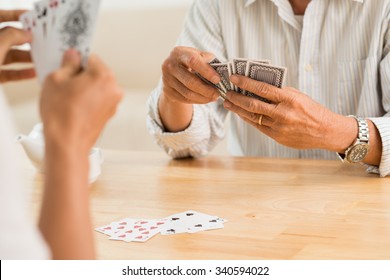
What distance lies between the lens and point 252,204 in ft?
5.61

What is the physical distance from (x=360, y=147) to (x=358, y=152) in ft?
0.05

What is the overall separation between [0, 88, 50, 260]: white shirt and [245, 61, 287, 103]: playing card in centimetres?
105

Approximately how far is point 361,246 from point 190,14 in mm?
1320

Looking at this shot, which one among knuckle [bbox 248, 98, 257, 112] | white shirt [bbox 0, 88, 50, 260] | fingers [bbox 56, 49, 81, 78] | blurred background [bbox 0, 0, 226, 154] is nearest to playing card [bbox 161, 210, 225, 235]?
knuckle [bbox 248, 98, 257, 112]

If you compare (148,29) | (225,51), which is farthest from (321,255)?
(148,29)

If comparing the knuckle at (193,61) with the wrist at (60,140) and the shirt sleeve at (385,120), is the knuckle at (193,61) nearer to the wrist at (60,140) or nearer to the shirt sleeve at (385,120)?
the shirt sleeve at (385,120)

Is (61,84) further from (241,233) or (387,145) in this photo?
(387,145)

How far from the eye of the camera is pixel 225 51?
2.47 metres

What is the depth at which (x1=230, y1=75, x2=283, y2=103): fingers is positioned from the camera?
185cm

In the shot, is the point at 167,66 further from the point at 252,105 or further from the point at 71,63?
the point at 71,63

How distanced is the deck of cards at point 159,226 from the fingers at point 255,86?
40cm

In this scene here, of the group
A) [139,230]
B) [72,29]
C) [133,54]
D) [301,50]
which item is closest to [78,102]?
[72,29]

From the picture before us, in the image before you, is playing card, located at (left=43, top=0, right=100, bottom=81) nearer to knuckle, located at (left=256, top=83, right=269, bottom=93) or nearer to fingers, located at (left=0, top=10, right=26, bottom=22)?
fingers, located at (left=0, top=10, right=26, bottom=22)
